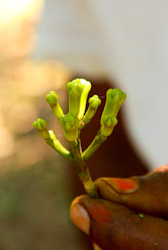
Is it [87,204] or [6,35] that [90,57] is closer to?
[87,204]

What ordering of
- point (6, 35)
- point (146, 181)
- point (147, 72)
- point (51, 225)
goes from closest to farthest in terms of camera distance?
point (146, 181) < point (147, 72) < point (51, 225) < point (6, 35)

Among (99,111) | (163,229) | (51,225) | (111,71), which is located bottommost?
(51,225)

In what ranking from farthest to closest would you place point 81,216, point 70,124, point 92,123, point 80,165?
point 92,123, point 81,216, point 80,165, point 70,124

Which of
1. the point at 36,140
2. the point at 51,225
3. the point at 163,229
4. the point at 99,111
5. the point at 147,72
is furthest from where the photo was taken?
the point at 36,140

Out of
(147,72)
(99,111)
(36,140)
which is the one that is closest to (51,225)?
(36,140)

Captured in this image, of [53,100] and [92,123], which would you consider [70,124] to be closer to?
[53,100]

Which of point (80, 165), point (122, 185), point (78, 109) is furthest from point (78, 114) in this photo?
point (122, 185)
